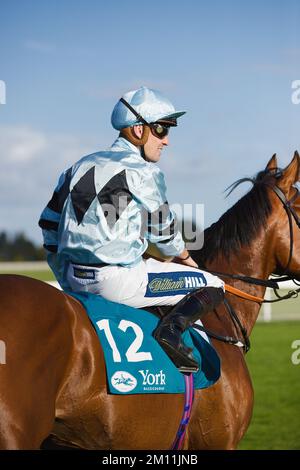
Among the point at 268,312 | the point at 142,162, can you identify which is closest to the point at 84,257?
the point at 142,162

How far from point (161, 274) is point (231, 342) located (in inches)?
26.6

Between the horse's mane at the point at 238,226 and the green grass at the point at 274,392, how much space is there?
2913 mm

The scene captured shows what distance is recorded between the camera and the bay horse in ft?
10.1

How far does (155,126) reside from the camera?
13.2 ft

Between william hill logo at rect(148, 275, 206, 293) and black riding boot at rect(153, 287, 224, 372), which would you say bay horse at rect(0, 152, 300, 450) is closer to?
black riding boot at rect(153, 287, 224, 372)

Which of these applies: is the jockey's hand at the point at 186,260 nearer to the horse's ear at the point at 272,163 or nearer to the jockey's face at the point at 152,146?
the jockey's face at the point at 152,146

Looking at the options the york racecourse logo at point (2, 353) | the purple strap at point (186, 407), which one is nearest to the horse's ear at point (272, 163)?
the purple strap at point (186, 407)

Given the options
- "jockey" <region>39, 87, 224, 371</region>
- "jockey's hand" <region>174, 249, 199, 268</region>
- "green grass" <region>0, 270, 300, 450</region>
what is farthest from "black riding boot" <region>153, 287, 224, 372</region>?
"green grass" <region>0, 270, 300, 450</region>

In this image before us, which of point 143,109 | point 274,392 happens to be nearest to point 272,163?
point 143,109

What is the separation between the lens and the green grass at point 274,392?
23.3 ft

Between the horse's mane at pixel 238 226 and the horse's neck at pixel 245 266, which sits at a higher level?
the horse's mane at pixel 238 226
